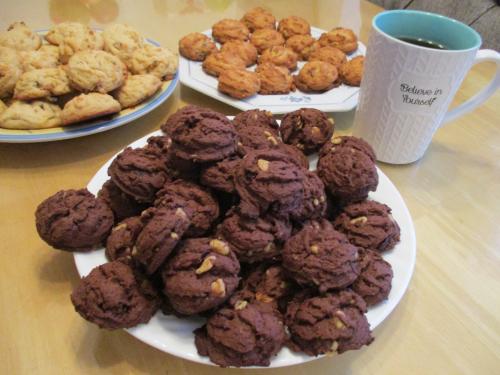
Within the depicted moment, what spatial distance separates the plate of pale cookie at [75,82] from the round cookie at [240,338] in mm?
625

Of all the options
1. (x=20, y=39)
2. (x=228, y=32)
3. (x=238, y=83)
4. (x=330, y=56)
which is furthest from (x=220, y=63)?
(x=20, y=39)

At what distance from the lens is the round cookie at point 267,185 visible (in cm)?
61

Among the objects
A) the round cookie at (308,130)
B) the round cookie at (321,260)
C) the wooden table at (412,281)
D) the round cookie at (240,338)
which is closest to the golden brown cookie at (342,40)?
the wooden table at (412,281)

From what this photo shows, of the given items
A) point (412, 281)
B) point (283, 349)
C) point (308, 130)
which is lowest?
point (412, 281)

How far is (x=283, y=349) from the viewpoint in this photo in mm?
577

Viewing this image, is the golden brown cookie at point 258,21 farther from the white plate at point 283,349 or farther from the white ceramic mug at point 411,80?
the white plate at point 283,349

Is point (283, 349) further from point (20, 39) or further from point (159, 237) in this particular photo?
point (20, 39)

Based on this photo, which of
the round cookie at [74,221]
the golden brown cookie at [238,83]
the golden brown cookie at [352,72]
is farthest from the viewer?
the golden brown cookie at [352,72]

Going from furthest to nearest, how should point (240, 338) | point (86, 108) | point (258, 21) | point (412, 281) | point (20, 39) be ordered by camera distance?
point (258, 21) < point (20, 39) < point (86, 108) < point (412, 281) < point (240, 338)

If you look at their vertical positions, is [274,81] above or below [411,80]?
below

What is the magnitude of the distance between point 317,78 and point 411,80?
382 mm

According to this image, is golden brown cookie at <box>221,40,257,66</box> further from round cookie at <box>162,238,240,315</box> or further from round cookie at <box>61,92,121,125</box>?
round cookie at <box>162,238,240,315</box>

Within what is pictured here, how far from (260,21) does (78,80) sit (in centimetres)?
83

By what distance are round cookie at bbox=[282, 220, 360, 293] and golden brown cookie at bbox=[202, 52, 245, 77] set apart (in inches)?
30.0
